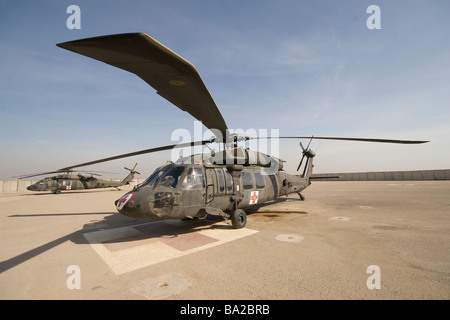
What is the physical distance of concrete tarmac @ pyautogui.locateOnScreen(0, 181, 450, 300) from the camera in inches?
137

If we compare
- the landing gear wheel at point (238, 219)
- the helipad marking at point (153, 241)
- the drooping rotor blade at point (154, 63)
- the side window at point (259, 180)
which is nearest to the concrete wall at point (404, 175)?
the side window at point (259, 180)

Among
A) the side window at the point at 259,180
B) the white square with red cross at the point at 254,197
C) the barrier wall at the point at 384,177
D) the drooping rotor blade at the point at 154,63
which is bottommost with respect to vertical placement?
the barrier wall at the point at 384,177

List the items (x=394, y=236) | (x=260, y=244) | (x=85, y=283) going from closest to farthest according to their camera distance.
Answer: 1. (x=85, y=283)
2. (x=260, y=244)
3. (x=394, y=236)

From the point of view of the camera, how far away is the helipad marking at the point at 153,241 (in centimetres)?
489

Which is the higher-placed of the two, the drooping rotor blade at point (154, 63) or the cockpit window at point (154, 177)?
the drooping rotor blade at point (154, 63)

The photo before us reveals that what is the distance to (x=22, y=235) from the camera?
23.2 ft

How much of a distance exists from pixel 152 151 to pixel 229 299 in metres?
5.56

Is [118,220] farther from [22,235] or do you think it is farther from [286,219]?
[286,219]

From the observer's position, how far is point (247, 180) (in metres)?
9.23

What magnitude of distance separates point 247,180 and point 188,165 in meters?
3.05

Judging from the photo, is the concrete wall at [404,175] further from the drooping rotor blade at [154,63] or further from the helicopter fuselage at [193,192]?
the drooping rotor blade at [154,63]

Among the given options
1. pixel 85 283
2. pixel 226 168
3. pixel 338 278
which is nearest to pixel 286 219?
pixel 226 168

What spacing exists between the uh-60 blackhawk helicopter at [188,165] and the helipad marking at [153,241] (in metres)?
0.68

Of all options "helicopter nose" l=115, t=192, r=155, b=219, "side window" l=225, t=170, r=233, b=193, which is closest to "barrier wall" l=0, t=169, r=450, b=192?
"side window" l=225, t=170, r=233, b=193
